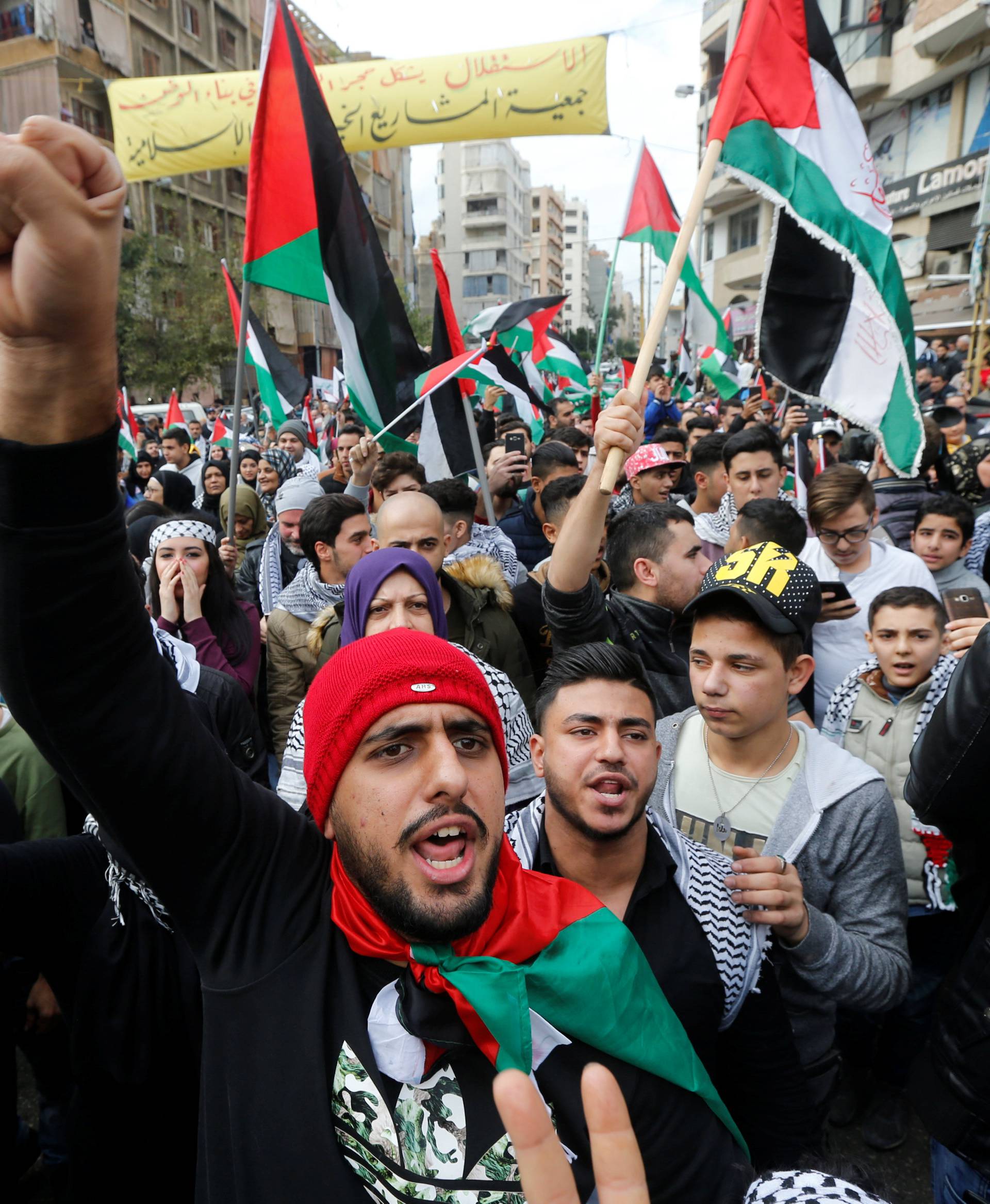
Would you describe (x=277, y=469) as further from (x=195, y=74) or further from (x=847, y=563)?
(x=195, y=74)

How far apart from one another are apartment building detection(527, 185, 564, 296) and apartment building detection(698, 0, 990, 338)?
6351 cm

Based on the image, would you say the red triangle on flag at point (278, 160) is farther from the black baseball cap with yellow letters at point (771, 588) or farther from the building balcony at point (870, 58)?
the building balcony at point (870, 58)

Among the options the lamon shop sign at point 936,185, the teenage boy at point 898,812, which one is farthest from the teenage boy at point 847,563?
the lamon shop sign at point 936,185

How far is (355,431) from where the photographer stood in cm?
929

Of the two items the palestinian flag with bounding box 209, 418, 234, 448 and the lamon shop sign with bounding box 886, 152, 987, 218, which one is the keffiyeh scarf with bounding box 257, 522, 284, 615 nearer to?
the palestinian flag with bounding box 209, 418, 234, 448

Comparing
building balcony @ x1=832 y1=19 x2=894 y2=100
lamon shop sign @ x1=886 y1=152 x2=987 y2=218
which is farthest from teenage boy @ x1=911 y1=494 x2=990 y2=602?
building balcony @ x1=832 y1=19 x2=894 y2=100

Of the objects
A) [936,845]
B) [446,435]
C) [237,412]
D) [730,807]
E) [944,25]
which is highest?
[944,25]

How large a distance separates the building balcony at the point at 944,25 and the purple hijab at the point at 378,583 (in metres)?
29.2

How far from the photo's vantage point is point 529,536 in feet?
17.3

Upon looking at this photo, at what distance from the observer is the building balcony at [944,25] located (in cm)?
2433

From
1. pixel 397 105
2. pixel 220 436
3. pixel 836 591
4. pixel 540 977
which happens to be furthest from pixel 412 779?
pixel 397 105

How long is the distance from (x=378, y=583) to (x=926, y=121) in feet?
111

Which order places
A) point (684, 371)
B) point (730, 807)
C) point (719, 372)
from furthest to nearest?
1. point (684, 371)
2. point (719, 372)
3. point (730, 807)

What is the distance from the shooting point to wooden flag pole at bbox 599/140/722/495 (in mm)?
2213
